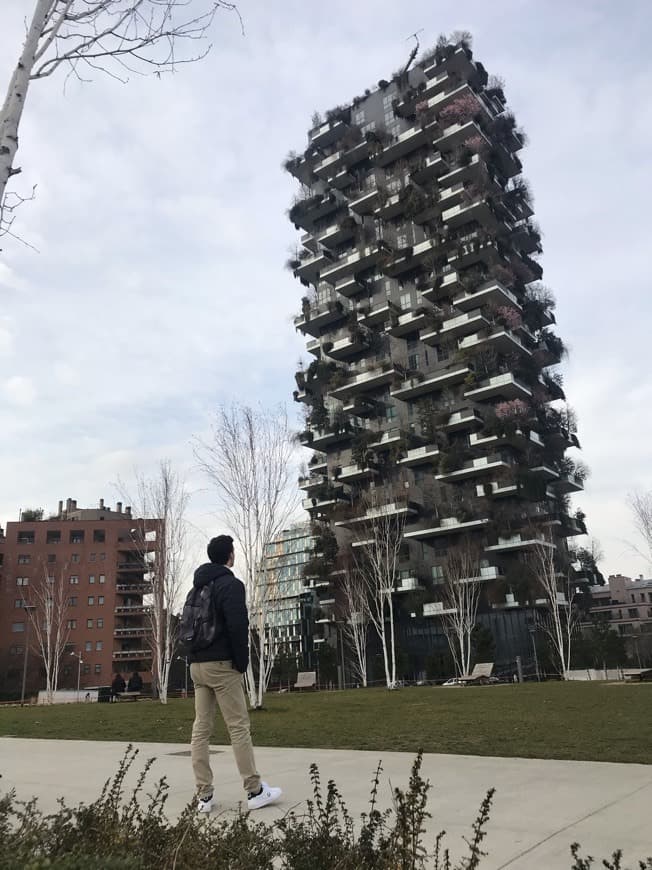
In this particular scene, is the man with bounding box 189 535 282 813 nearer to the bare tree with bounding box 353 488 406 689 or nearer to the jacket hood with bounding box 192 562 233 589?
the jacket hood with bounding box 192 562 233 589

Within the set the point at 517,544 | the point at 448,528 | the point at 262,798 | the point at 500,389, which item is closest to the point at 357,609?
the point at 448,528

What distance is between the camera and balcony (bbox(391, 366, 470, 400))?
51.8 m

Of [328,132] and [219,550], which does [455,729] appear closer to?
[219,550]

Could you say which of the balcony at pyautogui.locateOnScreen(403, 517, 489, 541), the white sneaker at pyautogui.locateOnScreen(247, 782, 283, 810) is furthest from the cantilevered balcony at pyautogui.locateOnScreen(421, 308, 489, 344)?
the white sneaker at pyautogui.locateOnScreen(247, 782, 283, 810)

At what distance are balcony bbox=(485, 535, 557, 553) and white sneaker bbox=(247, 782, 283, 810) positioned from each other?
4226 centimetres

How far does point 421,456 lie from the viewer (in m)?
51.5

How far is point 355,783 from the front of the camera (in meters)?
5.12

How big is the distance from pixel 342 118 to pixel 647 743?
67.8 metres

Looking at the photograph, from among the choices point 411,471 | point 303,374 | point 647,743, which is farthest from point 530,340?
point 647,743

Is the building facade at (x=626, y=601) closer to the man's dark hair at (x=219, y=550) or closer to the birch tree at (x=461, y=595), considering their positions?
the birch tree at (x=461, y=595)

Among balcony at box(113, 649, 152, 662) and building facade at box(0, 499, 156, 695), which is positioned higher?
building facade at box(0, 499, 156, 695)

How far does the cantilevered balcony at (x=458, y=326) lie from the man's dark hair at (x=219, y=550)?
160ft

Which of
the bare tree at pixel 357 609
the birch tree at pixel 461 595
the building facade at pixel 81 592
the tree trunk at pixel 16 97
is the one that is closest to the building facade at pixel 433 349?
the birch tree at pixel 461 595

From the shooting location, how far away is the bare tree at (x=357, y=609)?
43.8m
